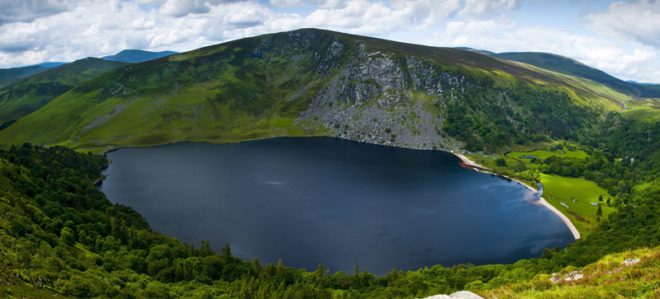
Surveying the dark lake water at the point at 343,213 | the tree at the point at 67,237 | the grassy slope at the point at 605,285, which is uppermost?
the grassy slope at the point at 605,285

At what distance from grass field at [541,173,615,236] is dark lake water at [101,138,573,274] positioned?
24.3 feet

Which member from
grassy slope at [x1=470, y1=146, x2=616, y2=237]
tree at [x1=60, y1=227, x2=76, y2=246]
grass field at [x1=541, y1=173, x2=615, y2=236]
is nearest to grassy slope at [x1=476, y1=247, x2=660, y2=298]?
tree at [x1=60, y1=227, x2=76, y2=246]

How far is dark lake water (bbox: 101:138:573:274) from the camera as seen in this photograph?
106375 millimetres

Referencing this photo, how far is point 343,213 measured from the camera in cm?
13338

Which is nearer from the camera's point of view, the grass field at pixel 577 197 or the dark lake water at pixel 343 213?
the dark lake water at pixel 343 213

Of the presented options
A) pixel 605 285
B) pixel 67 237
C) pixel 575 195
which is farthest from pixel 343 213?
pixel 575 195

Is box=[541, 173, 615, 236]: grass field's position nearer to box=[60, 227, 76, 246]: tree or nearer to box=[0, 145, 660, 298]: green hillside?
box=[0, 145, 660, 298]: green hillside

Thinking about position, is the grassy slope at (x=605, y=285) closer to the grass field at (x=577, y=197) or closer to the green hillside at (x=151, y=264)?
the green hillside at (x=151, y=264)

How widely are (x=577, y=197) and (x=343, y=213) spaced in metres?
99.3

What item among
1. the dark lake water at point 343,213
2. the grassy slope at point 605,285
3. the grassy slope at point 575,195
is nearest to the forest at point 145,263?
the dark lake water at point 343,213

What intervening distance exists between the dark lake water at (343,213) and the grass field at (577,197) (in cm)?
741

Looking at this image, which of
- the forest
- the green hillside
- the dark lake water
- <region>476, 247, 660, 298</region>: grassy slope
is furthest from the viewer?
the dark lake water

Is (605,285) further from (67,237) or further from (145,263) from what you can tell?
(67,237)

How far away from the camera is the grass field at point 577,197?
136 m
